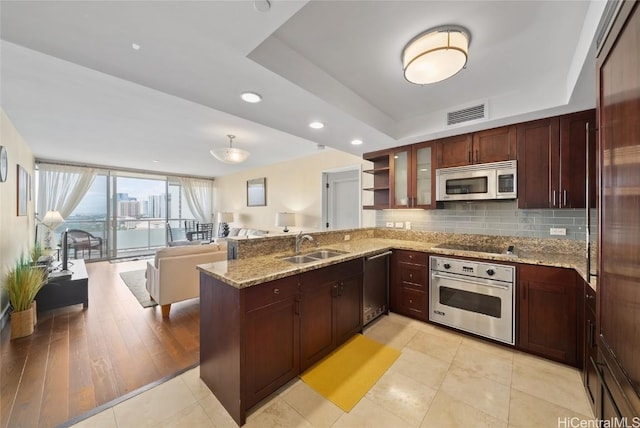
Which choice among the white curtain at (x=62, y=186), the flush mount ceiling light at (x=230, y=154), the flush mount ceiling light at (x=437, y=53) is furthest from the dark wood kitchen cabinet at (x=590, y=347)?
the white curtain at (x=62, y=186)

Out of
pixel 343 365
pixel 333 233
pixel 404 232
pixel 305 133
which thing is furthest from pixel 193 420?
pixel 404 232

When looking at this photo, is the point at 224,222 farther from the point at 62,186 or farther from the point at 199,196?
the point at 62,186

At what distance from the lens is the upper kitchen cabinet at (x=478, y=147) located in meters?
2.59

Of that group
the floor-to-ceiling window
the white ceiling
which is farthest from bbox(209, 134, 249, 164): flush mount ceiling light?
the floor-to-ceiling window

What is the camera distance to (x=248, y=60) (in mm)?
1496

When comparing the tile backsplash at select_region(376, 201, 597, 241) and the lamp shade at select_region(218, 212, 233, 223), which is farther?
the lamp shade at select_region(218, 212, 233, 223)

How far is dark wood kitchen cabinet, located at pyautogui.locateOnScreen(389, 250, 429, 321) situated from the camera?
2.82 m

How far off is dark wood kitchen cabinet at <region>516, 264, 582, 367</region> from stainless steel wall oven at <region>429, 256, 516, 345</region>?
0.29ft

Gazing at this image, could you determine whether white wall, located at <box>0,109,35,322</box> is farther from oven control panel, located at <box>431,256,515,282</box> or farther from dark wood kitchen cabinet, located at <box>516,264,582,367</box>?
dark wood kitchen cabinet, located at <box>516,264,582,367</box>

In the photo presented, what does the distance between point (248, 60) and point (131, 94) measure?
2134 millimetres

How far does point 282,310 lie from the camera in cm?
175

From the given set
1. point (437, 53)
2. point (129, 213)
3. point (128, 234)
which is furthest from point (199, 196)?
point (437, 53)

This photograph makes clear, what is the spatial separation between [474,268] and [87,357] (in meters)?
3.84

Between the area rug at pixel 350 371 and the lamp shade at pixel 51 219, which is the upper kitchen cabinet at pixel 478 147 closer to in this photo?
the area rug at pixel 350 371
